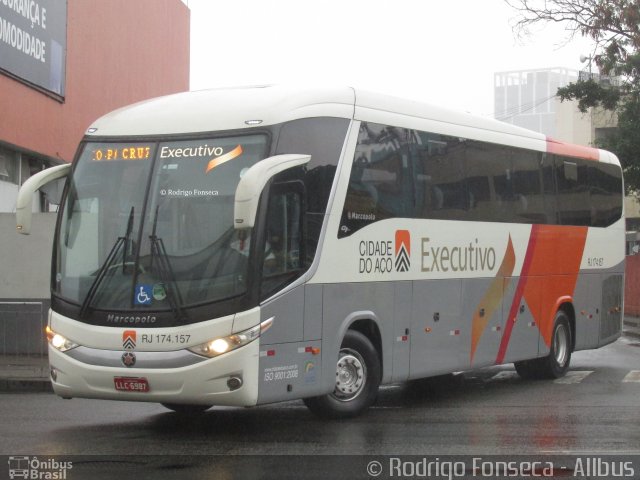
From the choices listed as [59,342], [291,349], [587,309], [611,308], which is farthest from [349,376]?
[611,308]

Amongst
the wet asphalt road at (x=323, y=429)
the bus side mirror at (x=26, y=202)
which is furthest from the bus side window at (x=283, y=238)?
the bus side mirror at (x=26, y=202)

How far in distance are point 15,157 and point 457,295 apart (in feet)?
42.5

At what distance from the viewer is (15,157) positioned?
72.8 ft

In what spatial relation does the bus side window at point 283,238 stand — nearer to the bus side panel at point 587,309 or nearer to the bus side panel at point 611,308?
the bus side panel at point 587,309

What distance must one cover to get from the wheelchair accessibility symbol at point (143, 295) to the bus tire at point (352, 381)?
2.16m

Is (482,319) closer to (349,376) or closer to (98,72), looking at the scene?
(349,376)

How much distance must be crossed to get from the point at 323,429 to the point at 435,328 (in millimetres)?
2608

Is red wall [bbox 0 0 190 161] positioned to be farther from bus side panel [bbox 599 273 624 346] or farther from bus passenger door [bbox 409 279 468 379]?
bus side panel [bbox 599 273 624 346]

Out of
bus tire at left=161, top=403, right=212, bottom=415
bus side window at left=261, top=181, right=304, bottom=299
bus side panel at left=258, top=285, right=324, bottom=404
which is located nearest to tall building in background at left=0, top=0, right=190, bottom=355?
bus tire at left=161, top=403, right=212, bottom=415

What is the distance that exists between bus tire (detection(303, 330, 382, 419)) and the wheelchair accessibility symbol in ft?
7.07

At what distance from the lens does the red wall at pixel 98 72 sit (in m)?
21.5

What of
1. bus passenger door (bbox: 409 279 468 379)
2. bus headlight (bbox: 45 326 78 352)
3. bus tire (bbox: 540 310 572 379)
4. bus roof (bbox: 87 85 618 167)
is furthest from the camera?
bus tire (bbox: 540 310 572 379)

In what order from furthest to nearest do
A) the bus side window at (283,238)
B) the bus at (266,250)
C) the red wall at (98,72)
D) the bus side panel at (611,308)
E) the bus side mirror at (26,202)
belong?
the red wall at (98,72) < the bus side panel at (611,308) < the bus side mirror at (26,202) < the bus side window at (283,238) < the bus at (266,250)

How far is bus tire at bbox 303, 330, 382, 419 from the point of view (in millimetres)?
10641
